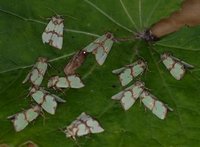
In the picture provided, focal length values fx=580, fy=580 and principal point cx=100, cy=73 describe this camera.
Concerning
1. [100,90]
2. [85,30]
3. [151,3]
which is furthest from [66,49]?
[151,3]

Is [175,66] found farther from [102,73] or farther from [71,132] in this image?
[71,132]

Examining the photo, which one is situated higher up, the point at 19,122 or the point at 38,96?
the point at 38,96

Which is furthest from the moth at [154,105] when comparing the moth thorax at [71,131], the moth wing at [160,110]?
the moth thorax at [71,131]

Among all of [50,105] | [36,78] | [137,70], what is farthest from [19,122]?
[137,70]

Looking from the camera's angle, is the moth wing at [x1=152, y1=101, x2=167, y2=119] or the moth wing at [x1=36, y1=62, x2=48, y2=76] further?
the moth wing at [x1=36, y1=62, x2=48, y2=76]

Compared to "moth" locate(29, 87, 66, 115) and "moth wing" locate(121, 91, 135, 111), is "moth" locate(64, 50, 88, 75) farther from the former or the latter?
"moth wing" locate(121, 91, 135, 111)

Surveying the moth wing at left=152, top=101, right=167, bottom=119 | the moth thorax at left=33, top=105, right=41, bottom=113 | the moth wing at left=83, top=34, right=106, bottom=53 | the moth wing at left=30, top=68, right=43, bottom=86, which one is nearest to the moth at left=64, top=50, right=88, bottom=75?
the moth wing at left=83, top=34, right=106, bottom=53
